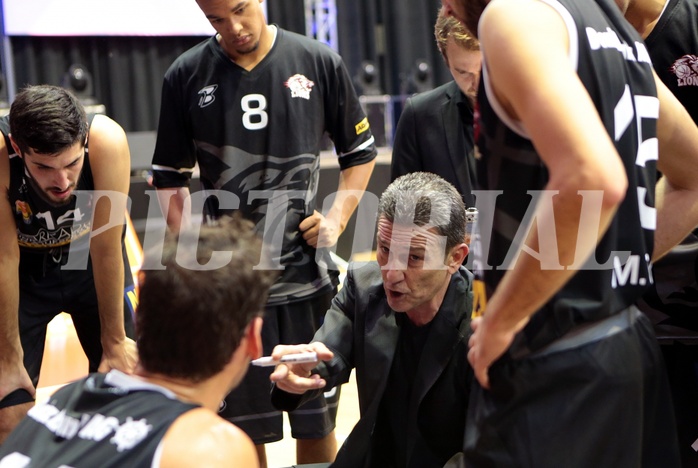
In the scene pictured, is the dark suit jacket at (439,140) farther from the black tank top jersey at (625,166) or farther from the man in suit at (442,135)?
the black tank top jersey at (625,166)

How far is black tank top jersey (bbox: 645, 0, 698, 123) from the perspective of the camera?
2.31m

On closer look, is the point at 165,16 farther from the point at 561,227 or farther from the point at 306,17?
the point at 561,227

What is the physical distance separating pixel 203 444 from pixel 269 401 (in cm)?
193

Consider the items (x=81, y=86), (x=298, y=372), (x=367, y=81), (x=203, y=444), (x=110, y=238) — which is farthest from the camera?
(x=367, y=81)

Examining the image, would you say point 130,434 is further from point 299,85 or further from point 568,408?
point 299,85

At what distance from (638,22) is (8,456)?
188 cm

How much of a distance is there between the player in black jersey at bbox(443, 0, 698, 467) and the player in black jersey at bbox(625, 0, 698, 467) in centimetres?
76

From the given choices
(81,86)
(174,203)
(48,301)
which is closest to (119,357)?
(48,301)

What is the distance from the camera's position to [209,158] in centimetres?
313

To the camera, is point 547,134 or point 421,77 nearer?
point 547,134

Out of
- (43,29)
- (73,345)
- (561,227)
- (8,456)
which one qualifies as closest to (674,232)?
(561,227)

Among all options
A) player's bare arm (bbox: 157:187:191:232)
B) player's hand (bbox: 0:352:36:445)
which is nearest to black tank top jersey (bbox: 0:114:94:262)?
player's bare arm (bbox: 157:187:191:232)

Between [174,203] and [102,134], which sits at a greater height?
[102,134]

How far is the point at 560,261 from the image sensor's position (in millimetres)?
1372
